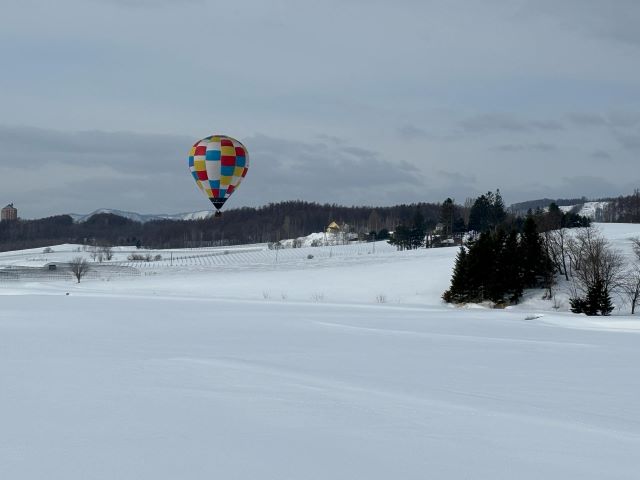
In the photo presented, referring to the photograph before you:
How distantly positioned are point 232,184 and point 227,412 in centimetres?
3428

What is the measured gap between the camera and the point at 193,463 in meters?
6.66

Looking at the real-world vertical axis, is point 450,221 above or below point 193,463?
above

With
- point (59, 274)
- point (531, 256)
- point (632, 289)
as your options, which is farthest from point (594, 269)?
point (59, 274)

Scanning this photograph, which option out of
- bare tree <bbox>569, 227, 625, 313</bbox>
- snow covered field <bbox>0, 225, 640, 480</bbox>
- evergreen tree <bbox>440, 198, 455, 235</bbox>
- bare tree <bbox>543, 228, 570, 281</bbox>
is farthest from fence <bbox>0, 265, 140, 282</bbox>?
snow covered field <bbox>0, 225, 640, 480</bbox>

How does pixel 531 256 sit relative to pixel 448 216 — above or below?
below

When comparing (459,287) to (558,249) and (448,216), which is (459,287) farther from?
(448,216)

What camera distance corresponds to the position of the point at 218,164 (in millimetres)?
41375

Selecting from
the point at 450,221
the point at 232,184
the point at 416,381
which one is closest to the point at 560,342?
the point at 416,381

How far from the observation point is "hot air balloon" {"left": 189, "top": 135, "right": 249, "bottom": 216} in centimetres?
4144

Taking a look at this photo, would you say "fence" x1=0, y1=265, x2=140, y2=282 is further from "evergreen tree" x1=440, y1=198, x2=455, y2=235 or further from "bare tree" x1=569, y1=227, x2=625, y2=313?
"bare tree" x1=569, y1=227, x2=625, y2=313

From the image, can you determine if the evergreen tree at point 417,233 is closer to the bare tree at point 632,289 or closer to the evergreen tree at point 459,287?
the bare tree at point 632,289

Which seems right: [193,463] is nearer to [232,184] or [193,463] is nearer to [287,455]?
[287,455]

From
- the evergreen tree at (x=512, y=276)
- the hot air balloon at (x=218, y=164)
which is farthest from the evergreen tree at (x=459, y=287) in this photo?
the hot air balloon at (x=218, y=164)

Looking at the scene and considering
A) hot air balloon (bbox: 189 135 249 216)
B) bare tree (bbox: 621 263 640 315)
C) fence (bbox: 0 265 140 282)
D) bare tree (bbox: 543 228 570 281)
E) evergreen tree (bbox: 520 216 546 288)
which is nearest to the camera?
hot air balloon (bbox: 189 135 249 216)
